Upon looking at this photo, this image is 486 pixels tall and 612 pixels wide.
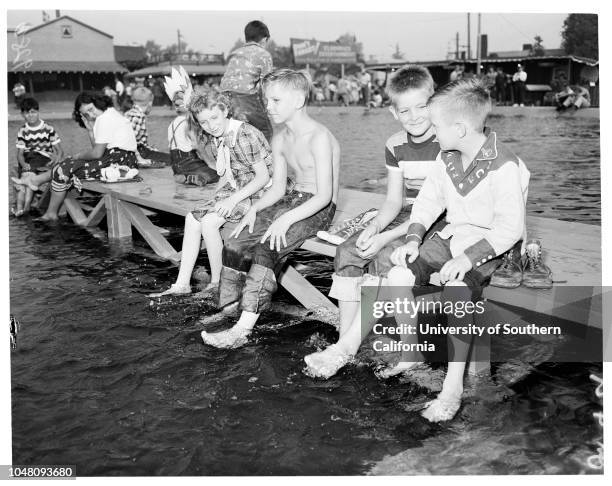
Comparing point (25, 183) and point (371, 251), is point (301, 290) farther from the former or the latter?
point (25, 183)

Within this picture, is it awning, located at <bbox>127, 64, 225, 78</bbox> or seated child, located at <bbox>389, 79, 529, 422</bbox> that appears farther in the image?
awning, located at <bbox>127, 64, 225, 78</bbox>

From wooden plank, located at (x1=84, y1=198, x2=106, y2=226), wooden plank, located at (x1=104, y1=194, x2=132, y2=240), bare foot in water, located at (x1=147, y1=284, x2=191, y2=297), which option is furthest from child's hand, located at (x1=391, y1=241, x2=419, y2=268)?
wooden plank, located at (x1=84, y1=198, x2=106, y2=226)

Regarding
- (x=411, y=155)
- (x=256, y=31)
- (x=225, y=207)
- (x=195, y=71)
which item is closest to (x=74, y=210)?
(x=256, y=31)

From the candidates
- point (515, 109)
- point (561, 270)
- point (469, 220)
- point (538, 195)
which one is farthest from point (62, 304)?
point (515, 109)

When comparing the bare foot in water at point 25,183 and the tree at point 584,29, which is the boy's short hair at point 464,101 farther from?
the bare foot in water at point 25,183

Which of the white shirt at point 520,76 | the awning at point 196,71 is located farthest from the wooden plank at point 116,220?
the awning at point 196,71

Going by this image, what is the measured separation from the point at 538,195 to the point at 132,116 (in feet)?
15.7

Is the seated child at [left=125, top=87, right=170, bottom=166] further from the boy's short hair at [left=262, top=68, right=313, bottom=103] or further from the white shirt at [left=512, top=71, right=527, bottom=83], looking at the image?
the white shirt at [left=512, top=71, right=527, bottom=83]

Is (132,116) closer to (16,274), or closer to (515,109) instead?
(16,274)

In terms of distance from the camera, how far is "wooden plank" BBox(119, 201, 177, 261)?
573cm

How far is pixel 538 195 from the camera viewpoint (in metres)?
7.82

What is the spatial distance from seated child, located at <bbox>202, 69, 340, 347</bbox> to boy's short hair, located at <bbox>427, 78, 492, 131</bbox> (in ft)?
2.77

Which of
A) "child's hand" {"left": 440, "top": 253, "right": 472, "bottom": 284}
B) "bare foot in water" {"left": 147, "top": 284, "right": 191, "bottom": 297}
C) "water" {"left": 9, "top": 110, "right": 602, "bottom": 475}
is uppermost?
"child's hand" {"left": 440, "top": 253, "right": 472, "bottom": 284}

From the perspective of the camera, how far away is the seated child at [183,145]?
→ 20.0ft
